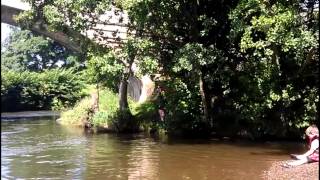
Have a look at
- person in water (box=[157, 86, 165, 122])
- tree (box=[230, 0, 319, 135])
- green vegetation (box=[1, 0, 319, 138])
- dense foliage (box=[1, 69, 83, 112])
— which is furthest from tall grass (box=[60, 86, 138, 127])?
dense foliage (box=[1, 69, 83, 112])

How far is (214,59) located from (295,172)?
6.85 m

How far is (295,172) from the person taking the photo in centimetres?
1090

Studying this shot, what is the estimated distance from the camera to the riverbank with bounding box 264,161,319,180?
→ 10.3 meters

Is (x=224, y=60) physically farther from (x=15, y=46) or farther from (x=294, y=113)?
(x=15, y=46)

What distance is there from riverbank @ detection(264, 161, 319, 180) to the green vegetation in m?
4.27

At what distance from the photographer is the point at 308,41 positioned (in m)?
14.5

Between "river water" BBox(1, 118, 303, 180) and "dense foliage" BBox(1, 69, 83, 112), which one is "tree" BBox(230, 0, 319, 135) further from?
"dense foliage" BBox(1, 69, 83, 112)

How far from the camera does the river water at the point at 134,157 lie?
11404 mm

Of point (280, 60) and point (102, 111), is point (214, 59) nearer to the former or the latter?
point (280, 60)

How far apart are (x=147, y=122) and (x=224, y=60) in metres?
5.35

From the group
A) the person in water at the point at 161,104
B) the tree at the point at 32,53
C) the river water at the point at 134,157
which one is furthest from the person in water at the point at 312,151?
the tree at the point at 32,53

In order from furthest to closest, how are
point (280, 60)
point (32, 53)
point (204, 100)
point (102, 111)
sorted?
point (32, 53), point (102, 111), point (204, 100), point (280, 60)

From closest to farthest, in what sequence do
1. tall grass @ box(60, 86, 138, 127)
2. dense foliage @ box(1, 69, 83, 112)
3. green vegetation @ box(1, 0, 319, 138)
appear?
green vegetation @ box(1, 0, 319, 138)
tall grass @ box(60, 86, 138, 127)
dense foliage @ box(1, 69, 83, 112)

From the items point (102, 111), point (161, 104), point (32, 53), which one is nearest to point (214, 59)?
point (161, 104)
